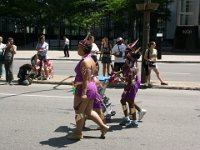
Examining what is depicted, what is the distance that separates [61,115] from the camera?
352 inches

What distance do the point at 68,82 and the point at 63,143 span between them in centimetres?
769

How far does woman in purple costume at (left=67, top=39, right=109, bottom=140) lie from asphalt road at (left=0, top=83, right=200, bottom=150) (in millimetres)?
392

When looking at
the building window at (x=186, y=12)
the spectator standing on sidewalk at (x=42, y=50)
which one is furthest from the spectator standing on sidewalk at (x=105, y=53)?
the building window at (x=186, y=12)

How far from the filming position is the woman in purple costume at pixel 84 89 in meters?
6.50

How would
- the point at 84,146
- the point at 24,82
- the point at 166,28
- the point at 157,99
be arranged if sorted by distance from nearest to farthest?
1. the point at 84,146
2. the point at 157,99
3. the point at 24,82
4. the point at 166,28

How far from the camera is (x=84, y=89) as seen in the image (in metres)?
6.51

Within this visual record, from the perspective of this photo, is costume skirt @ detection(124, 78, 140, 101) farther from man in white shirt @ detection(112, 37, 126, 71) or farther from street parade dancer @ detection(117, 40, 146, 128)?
man in white shirt @ detection(112, 37, 126, 71)

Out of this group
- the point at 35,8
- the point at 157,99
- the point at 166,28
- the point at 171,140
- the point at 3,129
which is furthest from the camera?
the point at 166,28

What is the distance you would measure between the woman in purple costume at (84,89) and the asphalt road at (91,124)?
39cm

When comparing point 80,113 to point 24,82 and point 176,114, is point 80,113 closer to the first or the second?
point 176,114

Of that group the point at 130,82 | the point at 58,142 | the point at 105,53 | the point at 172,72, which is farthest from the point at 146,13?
the point at 58,142

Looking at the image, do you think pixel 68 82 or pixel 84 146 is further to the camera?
pixel 68 82

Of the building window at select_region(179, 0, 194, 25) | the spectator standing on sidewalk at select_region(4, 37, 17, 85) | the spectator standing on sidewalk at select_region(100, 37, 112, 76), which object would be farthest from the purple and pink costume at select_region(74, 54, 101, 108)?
the building window at select_region(179, 0, 194, 25)

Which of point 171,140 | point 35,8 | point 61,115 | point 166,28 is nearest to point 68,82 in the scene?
point 61,115
